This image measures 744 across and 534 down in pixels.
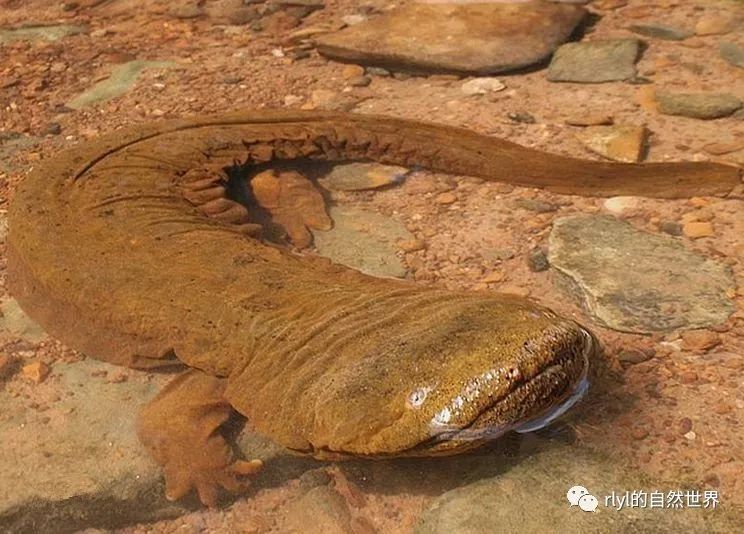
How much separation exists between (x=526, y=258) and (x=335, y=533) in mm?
2053

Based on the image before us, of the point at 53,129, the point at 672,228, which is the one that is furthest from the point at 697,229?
the point at 53,129

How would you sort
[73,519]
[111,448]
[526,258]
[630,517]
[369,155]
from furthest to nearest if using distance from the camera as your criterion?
[369,155]
[526,258]
[111,448]
[73,519]
[630,517]

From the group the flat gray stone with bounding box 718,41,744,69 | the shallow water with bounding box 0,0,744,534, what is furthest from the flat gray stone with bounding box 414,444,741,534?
the flat gray stone with bounding box 718,41,744,69

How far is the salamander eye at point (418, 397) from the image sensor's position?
345 centimetres

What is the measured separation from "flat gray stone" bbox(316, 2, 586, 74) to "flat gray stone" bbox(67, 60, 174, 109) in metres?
1.39

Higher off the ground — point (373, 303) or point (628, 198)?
point (373, 303)

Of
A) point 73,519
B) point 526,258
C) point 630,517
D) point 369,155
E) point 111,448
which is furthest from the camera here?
point 369,155

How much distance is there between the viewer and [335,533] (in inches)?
154

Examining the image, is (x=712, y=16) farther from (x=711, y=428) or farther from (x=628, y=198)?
(x=711, y=428)

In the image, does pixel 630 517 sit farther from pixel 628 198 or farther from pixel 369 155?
pixel 369 155

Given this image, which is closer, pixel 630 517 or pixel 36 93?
pixel 630 517

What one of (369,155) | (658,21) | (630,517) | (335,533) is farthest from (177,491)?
(658,21)

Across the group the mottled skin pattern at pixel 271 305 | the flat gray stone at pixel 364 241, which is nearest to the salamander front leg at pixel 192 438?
the mottled skin pattern at pixel 271 305

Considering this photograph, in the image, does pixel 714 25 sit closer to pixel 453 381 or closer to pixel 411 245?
pixel 411 245
